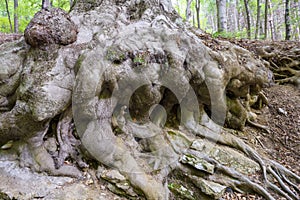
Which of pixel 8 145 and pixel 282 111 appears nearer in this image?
pixel 8 145

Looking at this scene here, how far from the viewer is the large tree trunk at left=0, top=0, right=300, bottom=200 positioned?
3.36m

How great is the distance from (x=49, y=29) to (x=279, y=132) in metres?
5.22

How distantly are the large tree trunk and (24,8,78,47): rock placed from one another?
0.01 meters

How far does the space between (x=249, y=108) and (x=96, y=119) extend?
3.88 metres

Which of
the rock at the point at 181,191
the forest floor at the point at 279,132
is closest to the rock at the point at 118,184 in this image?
the rock at the point at 181,191

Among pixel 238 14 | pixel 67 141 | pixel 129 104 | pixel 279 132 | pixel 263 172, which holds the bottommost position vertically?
pixel 263 172

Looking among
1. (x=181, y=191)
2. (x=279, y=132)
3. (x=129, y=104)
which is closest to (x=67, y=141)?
(x=129, y=104)

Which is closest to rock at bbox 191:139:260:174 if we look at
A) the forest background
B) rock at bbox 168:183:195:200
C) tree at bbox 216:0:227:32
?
rock at bbox 168:183:195:200

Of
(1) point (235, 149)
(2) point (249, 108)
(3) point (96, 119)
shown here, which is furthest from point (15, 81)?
(2) point (249, 108)

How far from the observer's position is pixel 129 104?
404 cm

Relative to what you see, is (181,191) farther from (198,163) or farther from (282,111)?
(282,111)

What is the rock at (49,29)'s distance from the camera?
11.4 feet

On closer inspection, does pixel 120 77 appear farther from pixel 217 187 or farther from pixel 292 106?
pixel 292 106

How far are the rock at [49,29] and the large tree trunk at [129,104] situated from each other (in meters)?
0.01
